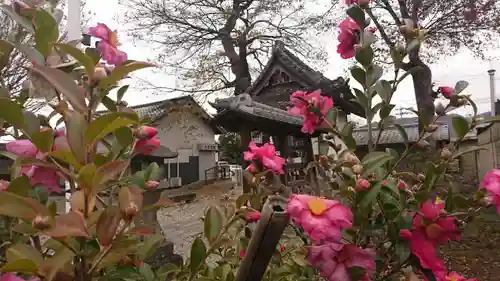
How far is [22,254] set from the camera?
1.15 ft

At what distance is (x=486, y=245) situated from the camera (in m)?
4.61

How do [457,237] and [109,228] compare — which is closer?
[109,228]

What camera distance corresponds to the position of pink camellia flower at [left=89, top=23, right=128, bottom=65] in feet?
1.72

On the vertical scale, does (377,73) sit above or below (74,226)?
above

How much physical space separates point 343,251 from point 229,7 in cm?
793

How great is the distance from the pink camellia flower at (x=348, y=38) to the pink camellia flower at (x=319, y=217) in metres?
0.34

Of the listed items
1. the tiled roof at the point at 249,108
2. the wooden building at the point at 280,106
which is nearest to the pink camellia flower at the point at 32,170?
the wooden building at the point at 280,106

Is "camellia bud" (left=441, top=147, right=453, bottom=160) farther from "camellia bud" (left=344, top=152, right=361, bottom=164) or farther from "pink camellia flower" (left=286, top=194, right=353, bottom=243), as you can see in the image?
"pink camellia flower" (left=286, top=194, right=353, bottom=243)

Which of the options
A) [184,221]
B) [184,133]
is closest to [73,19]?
[184,221]

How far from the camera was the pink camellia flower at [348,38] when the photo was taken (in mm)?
679

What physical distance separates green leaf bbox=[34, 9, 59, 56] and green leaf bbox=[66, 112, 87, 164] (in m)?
0.12

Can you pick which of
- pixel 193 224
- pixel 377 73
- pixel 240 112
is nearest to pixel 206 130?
pixel 193 224

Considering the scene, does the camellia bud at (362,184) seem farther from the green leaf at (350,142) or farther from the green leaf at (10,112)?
the green leaf at (10,112)

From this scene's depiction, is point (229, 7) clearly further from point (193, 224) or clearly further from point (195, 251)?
point (195, 251)
